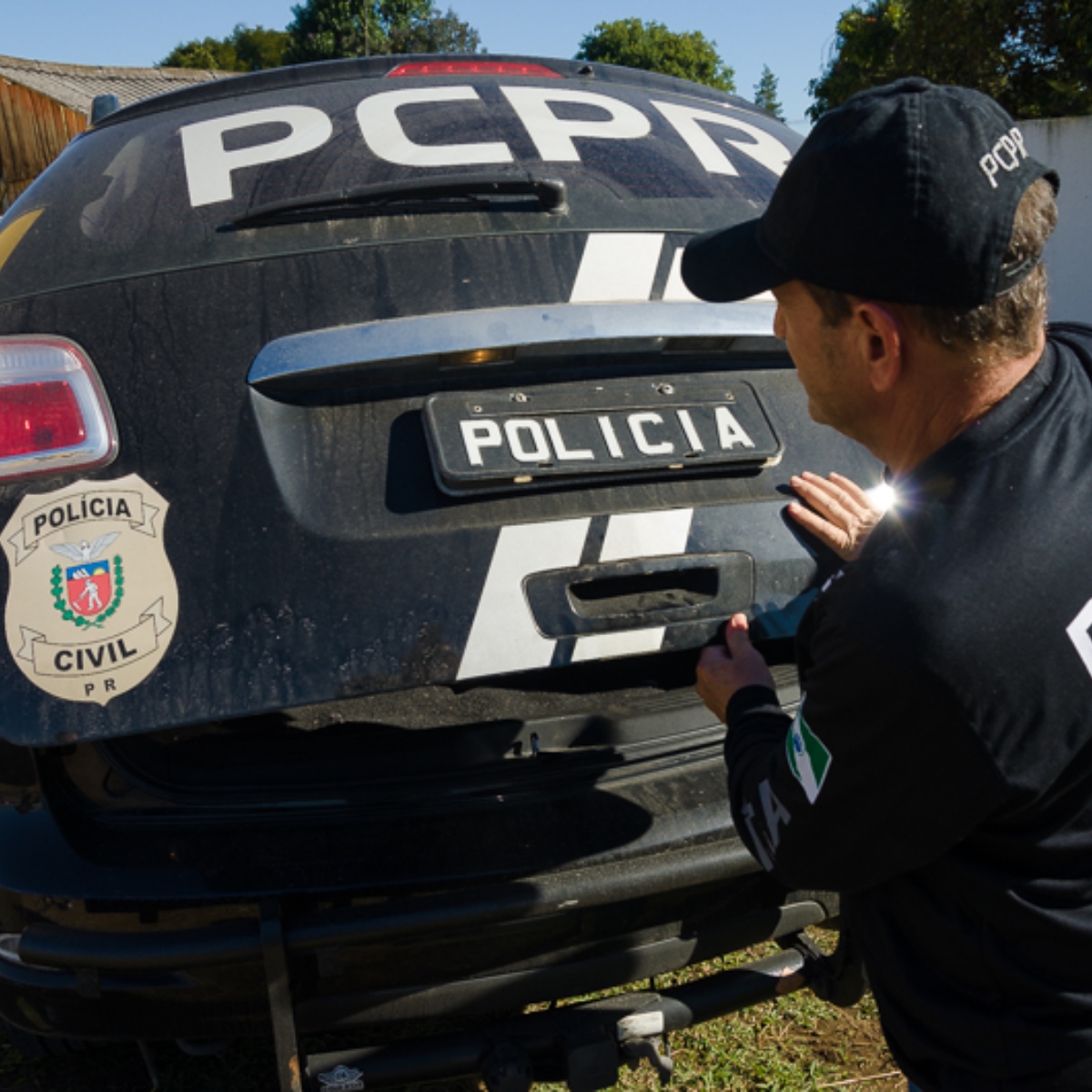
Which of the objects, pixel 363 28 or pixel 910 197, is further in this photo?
pixel 363 28

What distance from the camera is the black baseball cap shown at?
1.23m

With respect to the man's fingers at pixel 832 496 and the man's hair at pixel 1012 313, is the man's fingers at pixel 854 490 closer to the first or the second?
the man's fingers at pixel 832 496

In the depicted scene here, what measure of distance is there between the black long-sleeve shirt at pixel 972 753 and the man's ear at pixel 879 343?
4.5 inches

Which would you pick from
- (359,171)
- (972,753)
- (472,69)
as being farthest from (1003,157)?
(472,69)

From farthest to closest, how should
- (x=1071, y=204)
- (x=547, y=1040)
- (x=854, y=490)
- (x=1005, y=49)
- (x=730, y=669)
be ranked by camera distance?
(x=1005, y=49), (x=1071, y=204), (x=854, y=490), (x=547, y=1040), (x=730, y=669)

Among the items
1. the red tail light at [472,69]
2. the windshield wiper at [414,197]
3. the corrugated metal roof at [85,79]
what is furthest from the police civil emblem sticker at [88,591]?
the corrugated metal roof at [85,79]

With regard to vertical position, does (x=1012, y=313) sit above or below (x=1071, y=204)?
above

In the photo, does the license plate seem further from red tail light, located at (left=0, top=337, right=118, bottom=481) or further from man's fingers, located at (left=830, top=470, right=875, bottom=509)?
red tail light, located at (left=0, top=337, right=118, bottom=481)

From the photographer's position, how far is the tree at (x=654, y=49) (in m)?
51.3

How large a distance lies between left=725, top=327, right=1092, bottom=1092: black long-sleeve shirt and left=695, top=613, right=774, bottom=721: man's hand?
Result: 8.7 inches

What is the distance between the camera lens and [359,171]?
2.22 meters

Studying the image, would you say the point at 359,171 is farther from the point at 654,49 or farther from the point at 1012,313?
the point at 654,49

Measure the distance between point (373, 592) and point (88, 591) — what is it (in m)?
0.44

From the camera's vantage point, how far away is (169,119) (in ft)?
8.39
